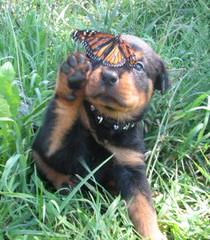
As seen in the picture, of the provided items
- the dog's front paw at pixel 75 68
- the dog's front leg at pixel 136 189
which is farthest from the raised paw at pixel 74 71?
the dog's front leg at pixel 136 189

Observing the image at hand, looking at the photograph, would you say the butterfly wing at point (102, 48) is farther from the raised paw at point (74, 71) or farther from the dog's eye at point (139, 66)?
the dog's eye at point (139, 66)

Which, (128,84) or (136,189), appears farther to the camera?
(136,189)

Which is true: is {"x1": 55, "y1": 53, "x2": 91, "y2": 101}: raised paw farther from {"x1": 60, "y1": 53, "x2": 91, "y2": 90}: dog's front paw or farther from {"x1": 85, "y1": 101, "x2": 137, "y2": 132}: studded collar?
{"x1": 85, "y1": 101, "x2": 137, "y2": 132}: studded collar

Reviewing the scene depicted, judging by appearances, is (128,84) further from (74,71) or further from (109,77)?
(74,71)

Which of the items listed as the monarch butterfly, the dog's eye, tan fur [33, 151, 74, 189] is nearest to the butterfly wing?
the monarch butterfly

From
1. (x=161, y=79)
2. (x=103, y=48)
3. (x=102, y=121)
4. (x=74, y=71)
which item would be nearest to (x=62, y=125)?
(x=102, y=121)
